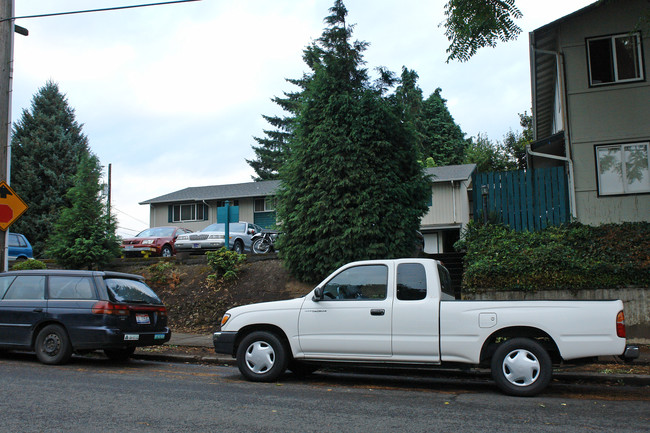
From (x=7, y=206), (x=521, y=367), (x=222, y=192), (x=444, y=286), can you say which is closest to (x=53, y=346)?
(x=7, y=206)

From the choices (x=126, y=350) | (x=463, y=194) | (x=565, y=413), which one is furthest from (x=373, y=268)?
(x=463, y=194)

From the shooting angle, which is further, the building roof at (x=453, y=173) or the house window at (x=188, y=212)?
the house window at (x=188, y=212)

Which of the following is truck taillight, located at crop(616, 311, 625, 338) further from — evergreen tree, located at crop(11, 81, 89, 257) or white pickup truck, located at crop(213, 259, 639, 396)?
evergreen tree, located at crop(11, 81, 89, 257)

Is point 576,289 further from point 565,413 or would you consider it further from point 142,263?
point 142,263

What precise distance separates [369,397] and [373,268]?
1809 millimetres

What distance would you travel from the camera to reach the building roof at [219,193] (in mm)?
36531

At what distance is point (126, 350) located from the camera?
10.7 m

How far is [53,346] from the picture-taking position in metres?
9.77

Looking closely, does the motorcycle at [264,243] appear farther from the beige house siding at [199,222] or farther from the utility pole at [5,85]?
the beige house siding at [199,222]

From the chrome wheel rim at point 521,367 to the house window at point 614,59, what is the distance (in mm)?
11523

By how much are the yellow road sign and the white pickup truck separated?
721cm

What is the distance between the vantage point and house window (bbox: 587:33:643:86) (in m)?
15.9

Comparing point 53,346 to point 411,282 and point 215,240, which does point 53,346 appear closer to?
point 411,282

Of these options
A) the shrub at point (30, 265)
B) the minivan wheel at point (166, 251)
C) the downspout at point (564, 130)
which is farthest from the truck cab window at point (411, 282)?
the minivan wheel at point (166, 251)
